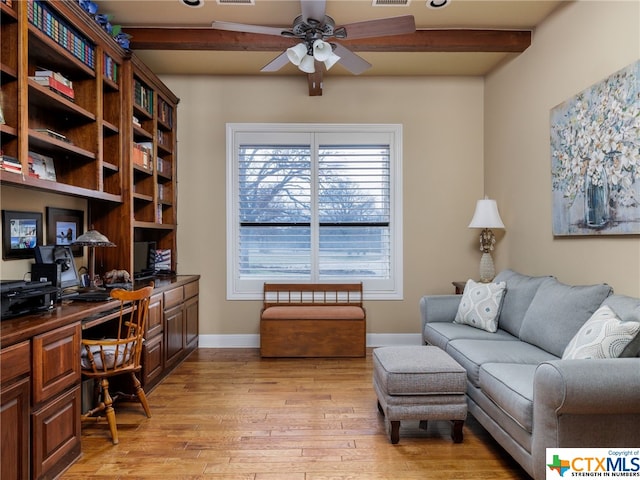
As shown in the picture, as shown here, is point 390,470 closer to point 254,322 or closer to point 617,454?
point 617,454

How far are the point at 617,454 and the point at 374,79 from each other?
4215 millimetres

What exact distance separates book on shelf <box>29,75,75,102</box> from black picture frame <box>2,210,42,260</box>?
0.84 meters

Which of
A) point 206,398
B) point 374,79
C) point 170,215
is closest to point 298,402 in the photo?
point 206,398

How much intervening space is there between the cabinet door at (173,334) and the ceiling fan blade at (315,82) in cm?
270

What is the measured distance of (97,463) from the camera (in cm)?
238

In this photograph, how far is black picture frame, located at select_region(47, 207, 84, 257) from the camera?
312 centimetres

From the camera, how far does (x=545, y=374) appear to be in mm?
1854

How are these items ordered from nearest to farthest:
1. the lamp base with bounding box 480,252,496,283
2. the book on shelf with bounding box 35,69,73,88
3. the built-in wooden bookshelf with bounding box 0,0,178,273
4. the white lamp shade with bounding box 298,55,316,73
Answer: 1. the built-in wooden bookshelf with bounding box 0,0,178,273
2. the book on shelf with bounding box 35,69,73,88
3. the white lamp shade with bounding box 298,55,316,73
4. the lamp base with bounding box 480,252,496,283

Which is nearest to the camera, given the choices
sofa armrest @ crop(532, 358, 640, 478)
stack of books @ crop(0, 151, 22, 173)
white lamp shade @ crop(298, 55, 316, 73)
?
sofa armrest @ crop(532, 358, 640, 478)

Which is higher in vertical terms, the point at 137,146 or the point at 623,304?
the point at 137,146

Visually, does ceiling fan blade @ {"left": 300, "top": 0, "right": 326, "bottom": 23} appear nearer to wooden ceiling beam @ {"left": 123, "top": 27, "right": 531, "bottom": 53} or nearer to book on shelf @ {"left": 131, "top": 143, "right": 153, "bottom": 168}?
wooden ceiling beam @ {"left": 123, "top": 27, "right": 531, "bottom": 53}

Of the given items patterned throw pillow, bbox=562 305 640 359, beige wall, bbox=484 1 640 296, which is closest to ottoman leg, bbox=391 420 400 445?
patterned throw pillow, bbox=562 305 640 359

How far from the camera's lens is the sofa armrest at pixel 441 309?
388 centimetres

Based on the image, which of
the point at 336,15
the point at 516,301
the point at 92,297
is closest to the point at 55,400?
the point at 92,297
